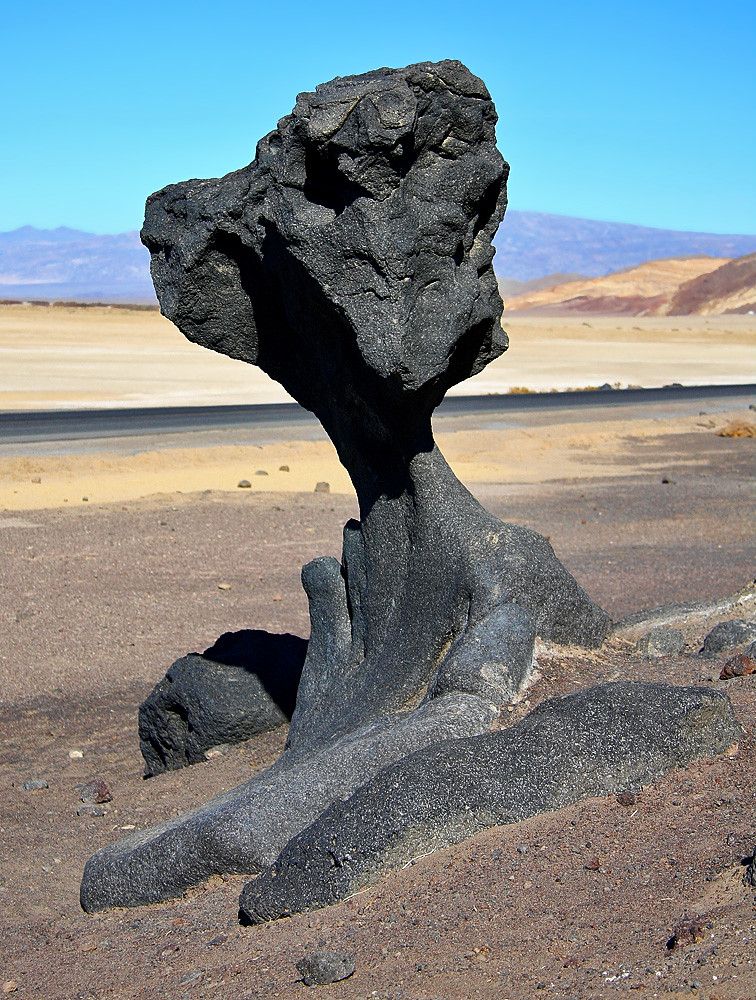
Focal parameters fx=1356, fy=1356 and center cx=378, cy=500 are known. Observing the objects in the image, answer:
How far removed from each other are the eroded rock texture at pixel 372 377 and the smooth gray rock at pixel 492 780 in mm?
496

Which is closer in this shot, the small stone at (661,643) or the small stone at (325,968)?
the small stone at (325,968)

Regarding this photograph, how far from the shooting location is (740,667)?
244 inches

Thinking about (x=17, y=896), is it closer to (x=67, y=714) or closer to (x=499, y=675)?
(x=499, y=675)

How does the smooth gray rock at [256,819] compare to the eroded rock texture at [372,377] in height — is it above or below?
below

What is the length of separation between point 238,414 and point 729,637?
69.5ft

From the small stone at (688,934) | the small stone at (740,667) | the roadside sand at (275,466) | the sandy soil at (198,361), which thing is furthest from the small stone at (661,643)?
the sandy soil at (198,361)

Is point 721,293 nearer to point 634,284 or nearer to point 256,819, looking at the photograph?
point 634,284

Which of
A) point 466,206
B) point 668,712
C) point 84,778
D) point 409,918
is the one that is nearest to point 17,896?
point 84,778

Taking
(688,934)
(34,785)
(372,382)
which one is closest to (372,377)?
(372,382)

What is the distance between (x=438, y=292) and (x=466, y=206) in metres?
0.44

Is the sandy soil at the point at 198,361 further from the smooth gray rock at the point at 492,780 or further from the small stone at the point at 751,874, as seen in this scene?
the small stone at the point at 751,874

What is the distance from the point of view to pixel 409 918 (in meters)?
4.32

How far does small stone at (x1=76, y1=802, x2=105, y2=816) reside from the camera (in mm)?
7281

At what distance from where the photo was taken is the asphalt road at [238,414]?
24016 mm
